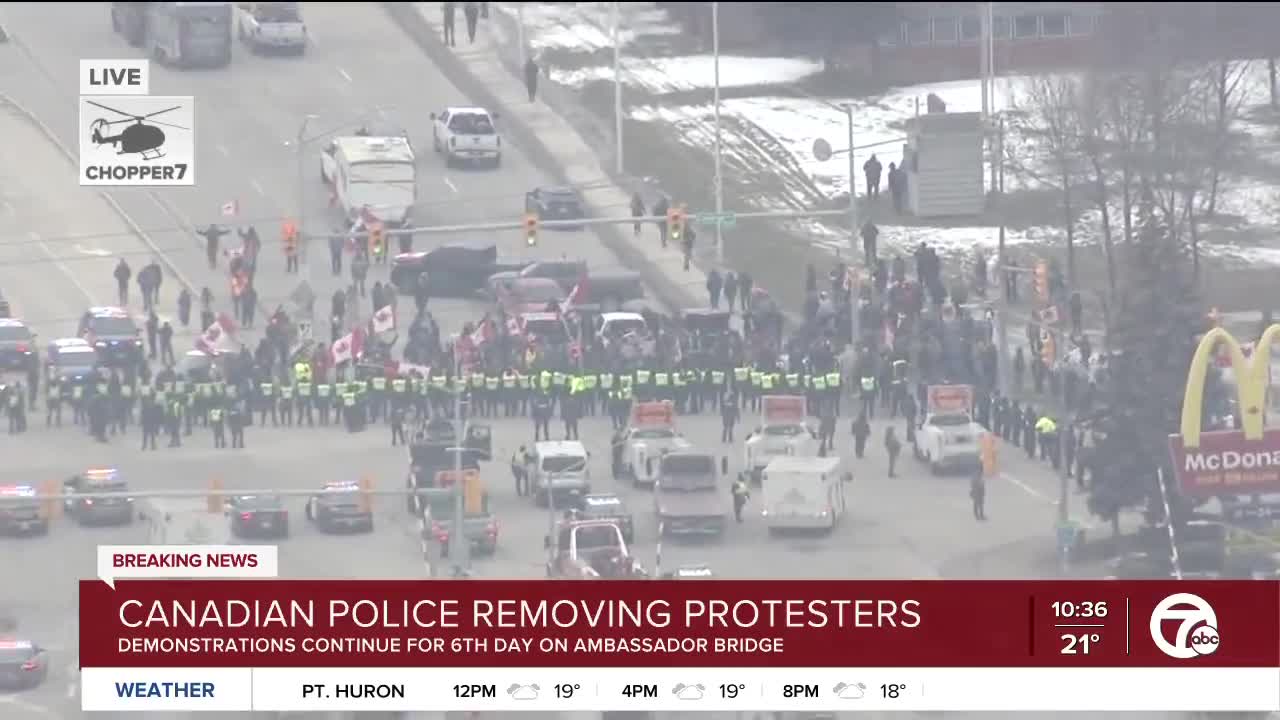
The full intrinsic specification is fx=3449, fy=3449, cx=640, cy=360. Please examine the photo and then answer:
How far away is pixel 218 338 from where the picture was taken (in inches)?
2440

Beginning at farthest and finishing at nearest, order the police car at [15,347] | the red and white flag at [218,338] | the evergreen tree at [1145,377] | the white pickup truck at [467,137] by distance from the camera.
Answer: the white pickup truck at [467,137]
the red and white flag at [218,338]
the police car at [15,347]
the evergreen tree at [1145,377]

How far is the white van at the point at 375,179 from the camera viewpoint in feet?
225

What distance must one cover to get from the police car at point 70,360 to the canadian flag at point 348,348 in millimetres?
4252

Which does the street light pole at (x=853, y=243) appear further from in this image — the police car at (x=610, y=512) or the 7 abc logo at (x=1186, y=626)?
the 7 abc logo at (x=1186, y=626)

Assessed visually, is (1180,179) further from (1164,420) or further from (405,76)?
(405,76)

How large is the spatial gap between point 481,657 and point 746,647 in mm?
2672

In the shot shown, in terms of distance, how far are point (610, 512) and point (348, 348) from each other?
Result: 30.6 feet

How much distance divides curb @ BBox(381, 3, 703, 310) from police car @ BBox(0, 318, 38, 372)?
12569 millimetres

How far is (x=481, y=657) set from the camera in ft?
114

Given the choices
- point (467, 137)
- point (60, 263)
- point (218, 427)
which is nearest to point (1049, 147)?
point (467, 137)

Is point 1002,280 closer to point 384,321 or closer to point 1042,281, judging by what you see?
point 1042,281

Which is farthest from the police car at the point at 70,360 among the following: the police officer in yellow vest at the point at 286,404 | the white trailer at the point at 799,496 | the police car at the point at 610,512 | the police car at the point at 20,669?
the police car at the point at 20,669

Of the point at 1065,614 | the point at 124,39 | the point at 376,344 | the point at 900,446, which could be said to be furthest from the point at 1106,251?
the point at 1065,614

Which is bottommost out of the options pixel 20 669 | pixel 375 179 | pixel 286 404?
pixel 20 669
